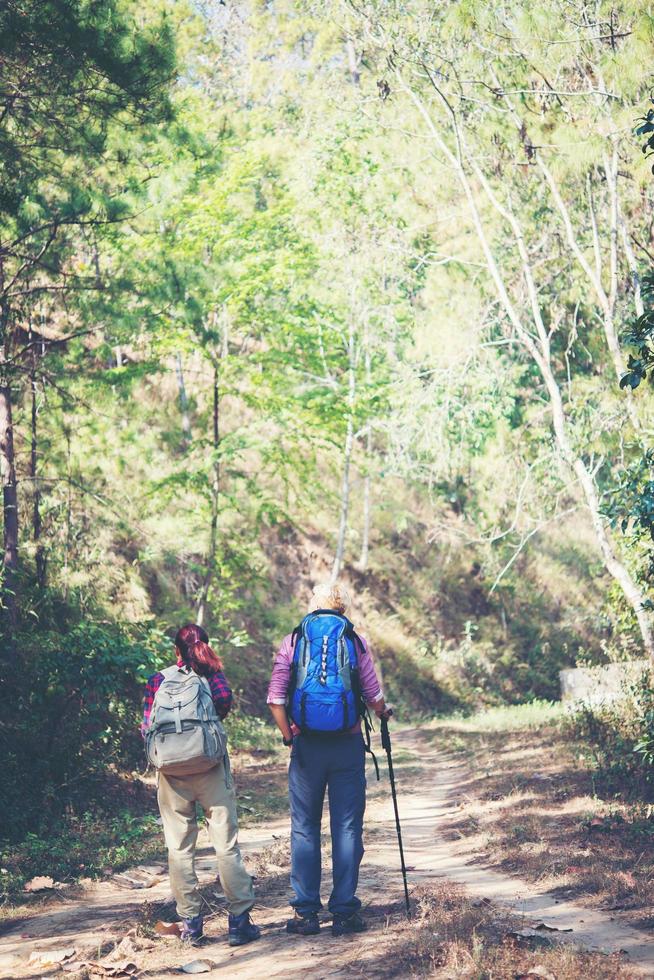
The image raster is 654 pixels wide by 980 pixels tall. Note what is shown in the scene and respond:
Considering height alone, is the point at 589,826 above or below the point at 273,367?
below

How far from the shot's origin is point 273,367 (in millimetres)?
17453

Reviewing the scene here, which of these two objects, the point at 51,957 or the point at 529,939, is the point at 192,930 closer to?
the point at 51,957

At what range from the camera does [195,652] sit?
5.84 m

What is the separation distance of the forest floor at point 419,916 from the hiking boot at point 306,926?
2.0 inches

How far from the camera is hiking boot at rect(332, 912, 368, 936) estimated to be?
5.43 meters

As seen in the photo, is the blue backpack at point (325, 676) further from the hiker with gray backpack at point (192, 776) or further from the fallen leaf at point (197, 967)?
the fallen leaf at point (197, 967)

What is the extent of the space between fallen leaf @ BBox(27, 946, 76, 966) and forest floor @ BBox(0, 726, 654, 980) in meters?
0.01

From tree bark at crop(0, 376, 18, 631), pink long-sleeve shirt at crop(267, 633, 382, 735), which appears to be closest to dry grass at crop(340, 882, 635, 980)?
pink long-sleeve shirt at crop(267, 633, 382, 735)

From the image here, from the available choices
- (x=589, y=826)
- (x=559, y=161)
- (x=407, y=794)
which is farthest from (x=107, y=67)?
(x=407, y=794)

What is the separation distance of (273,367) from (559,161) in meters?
6.63

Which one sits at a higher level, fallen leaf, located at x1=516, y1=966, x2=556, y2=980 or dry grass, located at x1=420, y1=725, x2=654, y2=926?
fallen leaf, located at x1=516, y1=966, x2=556, y2=980

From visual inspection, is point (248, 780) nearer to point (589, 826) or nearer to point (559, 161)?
point (589, 826)

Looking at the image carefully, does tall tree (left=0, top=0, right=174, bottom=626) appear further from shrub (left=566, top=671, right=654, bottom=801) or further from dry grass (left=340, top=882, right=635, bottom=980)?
shrub (left=566, top=671, right=654, bottom=801)

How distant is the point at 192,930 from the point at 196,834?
523 millimetres
